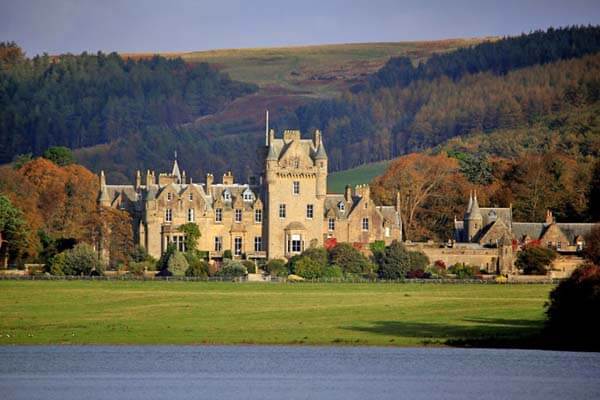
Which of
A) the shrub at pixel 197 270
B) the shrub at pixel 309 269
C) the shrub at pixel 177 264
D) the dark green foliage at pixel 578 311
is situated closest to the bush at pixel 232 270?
the shrub at pixel 197 270

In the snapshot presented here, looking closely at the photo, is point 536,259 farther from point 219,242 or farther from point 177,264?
point 177,264

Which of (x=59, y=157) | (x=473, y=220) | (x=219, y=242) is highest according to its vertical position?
(x=59, y=157)

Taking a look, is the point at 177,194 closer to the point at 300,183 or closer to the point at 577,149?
the point at 300,183

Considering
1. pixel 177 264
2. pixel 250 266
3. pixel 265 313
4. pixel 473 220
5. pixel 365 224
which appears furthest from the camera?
pixel 473 220

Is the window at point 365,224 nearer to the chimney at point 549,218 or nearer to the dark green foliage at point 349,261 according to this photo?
the dark green foliage at point 349,261

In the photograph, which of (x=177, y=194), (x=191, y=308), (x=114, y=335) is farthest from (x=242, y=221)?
(x=114, y=335)

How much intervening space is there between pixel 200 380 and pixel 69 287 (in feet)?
131

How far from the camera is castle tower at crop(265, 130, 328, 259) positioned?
4894 inches

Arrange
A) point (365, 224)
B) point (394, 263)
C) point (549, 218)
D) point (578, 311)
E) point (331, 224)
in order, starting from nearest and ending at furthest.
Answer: point (578, 311) → point (394, 263) → point (365, 224) → point (331, 224) → point (549, 218)

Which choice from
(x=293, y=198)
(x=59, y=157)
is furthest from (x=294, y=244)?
(x=59, y=157)

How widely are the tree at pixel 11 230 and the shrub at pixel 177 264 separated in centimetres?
1016

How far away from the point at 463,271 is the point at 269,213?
14.5 m

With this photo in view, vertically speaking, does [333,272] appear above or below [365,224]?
below

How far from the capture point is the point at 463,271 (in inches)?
4680
